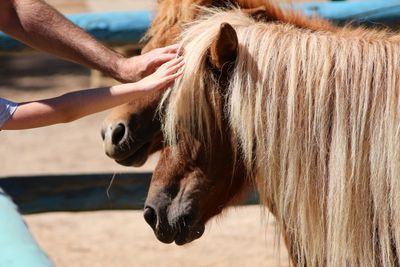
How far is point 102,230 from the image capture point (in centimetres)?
588

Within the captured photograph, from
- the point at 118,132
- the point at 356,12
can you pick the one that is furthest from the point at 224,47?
the point at 356,12

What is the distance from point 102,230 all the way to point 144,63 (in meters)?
2.93

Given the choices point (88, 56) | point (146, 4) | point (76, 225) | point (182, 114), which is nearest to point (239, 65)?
point (182, 114)

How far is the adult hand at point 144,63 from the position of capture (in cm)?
300

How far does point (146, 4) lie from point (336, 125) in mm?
9606

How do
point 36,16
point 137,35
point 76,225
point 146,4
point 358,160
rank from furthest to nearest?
point 146,4, point 76,225, point 137,35, point 36,16, point 358,160

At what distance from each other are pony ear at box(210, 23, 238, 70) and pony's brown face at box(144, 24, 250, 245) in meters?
0.04

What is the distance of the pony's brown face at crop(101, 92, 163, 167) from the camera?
3.34 meters

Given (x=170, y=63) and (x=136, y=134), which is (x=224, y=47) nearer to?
(x=170, y=63)

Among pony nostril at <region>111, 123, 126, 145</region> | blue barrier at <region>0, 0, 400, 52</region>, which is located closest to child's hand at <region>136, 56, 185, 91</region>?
pony nostril at <region>111, 123, 126, 145</region>

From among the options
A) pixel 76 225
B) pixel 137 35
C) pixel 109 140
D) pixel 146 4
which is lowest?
pixel 146 4

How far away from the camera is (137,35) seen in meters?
5.27

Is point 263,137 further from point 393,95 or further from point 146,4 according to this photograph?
point 146,4

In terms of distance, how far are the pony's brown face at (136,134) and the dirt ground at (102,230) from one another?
597 millimetres
